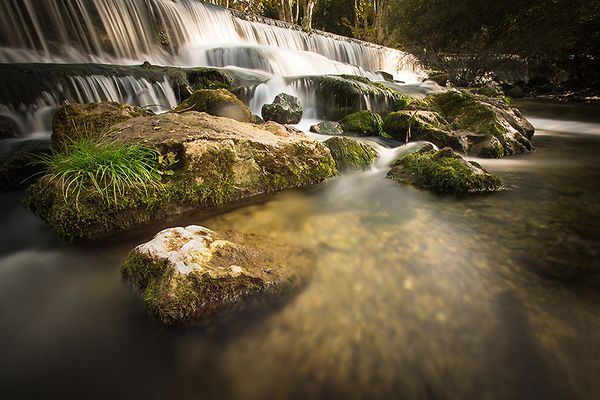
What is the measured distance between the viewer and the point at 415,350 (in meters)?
1.59

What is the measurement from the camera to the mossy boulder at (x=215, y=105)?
208 inches

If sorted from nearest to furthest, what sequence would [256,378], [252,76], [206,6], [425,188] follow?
[256,378] < [425,188] < [252,76] < [206,6]

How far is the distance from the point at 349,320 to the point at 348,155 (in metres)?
3.28

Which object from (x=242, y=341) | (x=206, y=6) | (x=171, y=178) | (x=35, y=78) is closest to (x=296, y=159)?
(x=171, y=178)

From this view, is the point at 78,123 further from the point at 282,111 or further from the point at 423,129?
the point at 423,129

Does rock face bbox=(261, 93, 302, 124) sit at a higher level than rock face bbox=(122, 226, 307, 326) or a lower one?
higher

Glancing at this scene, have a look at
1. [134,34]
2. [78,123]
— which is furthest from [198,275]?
[134,34]

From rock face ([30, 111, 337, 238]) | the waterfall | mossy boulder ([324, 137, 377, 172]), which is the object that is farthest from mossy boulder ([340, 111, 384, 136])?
the waterfall

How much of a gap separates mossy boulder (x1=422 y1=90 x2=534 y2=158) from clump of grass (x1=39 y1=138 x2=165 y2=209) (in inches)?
227

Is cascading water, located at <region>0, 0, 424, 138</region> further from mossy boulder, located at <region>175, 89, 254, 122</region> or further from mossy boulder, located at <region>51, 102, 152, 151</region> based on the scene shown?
mossy boulder, located at <region>51, 102, 152, 151</region>

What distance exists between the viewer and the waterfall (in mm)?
7746

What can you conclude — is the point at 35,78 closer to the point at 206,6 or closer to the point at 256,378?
the point at 256,378

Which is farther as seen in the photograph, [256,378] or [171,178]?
[171,178]

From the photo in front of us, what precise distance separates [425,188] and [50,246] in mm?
4097
